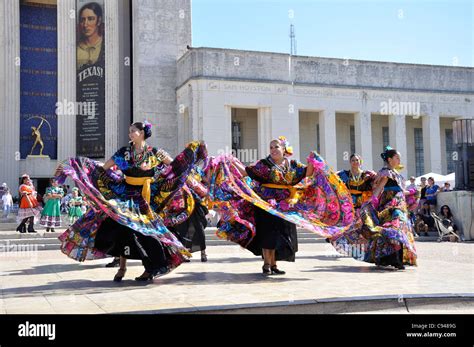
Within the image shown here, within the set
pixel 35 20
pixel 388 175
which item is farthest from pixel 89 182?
pixel 35 20

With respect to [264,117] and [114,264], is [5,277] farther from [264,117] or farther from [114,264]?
[264,117]

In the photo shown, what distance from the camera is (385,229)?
8188mm

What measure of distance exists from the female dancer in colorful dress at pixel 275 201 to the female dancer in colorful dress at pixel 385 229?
0.73 meters

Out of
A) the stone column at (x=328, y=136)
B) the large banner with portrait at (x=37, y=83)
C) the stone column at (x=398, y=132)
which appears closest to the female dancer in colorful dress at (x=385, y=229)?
the stone column at (x=328, y=136)

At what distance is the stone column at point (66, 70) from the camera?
27.0 metres

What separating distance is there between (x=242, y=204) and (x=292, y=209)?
72 centimetres

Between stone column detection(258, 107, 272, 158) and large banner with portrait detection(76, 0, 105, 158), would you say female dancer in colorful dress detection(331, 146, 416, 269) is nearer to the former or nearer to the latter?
stone column detection(258, 107, 272, 158)

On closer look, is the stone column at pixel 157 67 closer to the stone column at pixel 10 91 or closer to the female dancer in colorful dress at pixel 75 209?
the stone column at pixel 10 91

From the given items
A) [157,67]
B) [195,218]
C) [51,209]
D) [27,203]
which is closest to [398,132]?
[157,67]

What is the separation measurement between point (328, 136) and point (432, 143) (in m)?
5.55

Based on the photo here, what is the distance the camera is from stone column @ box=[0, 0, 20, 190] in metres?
25.8

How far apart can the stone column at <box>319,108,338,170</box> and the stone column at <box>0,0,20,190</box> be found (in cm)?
1487

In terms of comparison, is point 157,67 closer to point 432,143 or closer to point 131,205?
point 432,143

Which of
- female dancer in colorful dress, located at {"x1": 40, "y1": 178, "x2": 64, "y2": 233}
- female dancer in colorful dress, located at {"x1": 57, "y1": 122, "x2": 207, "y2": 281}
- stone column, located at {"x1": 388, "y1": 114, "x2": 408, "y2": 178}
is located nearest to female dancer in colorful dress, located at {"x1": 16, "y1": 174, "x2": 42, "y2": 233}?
female dancer in colorful dress, located at {"x1": 40, "y1": 178, "x2": 64, "y2": 233}
